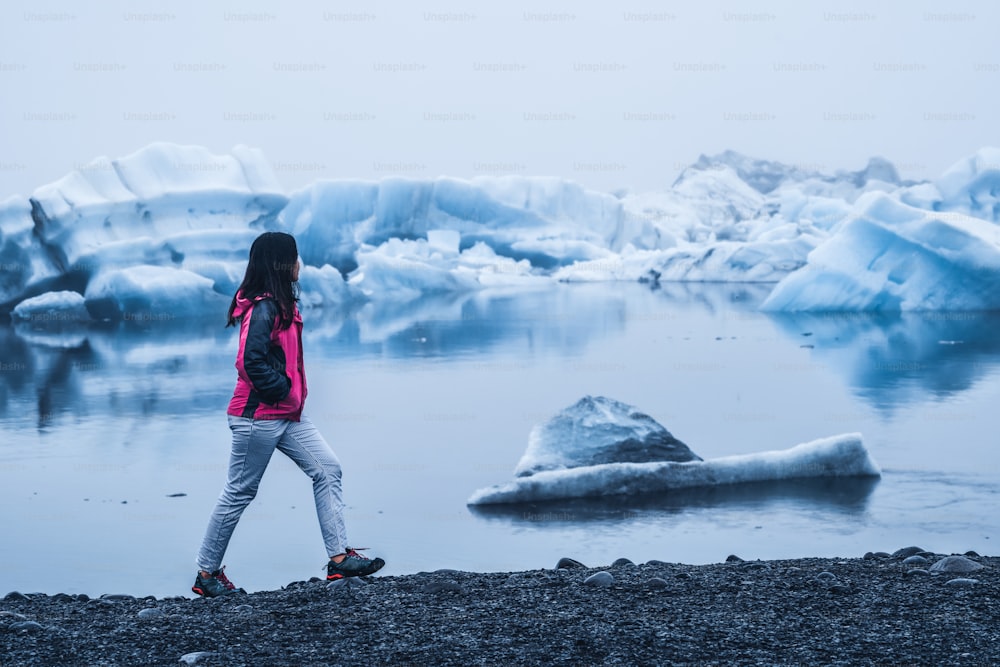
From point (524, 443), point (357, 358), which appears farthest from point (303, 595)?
point (357, 358)

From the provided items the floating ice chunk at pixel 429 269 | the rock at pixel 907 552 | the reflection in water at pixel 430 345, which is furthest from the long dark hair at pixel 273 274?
the floating ice chunk at pixel 429 269

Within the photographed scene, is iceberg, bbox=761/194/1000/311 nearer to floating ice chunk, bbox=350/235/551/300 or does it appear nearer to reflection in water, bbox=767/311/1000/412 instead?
reflection in water, bbox=767/311/1000/412

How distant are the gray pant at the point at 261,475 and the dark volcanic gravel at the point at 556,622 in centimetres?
16

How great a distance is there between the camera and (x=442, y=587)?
118 inches

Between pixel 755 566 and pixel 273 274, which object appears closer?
pixel 273 274

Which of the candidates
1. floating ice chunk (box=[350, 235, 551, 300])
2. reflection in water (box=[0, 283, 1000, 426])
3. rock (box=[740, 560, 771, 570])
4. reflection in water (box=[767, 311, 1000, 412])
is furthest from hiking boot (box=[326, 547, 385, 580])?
floating ice chunk (box=[350, 235, 551, 300])

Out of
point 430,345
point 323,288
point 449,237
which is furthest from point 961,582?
point 449,237

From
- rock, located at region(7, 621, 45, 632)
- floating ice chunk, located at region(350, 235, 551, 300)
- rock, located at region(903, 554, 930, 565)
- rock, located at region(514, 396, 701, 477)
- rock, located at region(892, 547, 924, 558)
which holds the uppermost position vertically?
floating ice chunk, located at region(350, 235, 551, 300)

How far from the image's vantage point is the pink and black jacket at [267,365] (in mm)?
3033

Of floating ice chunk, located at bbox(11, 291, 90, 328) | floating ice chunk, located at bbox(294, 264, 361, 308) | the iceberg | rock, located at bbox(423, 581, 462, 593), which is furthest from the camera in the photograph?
floating ice chunk, located at bbox(294, 264, 361, 308)

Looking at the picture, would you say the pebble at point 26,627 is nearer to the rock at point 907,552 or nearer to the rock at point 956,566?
the rock at point 956,566

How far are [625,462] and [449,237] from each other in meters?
27.5

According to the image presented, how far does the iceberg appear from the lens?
16281 millimetres

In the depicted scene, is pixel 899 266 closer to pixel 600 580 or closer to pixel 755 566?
pixel 755 566
